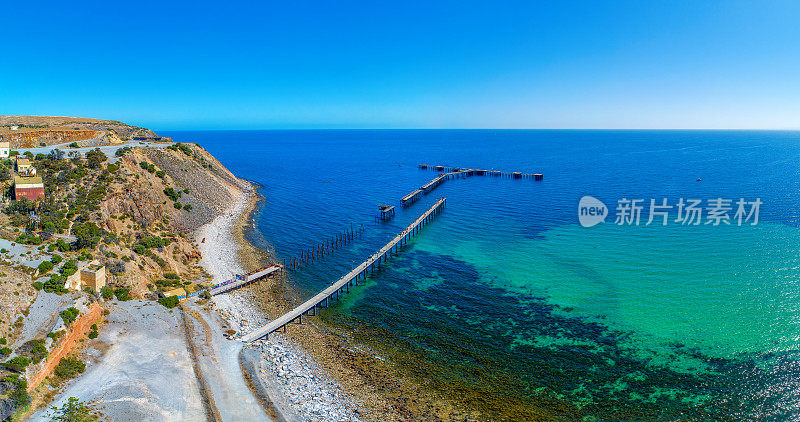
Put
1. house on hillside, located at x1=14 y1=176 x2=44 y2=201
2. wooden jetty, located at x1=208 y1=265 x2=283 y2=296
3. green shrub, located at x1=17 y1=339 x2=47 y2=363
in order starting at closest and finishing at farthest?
green shrub, located at x1=17 y1=339 x2=47 y2=363 → wooden jetty, located at x1=208 y1=265 x2=283 y2=296 → house on hillside, located at x1=14 y1=176 x2=44 y2=201

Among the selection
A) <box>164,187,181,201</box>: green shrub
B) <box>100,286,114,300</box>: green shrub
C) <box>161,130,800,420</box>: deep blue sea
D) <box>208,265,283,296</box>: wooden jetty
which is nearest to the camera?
<box>161,130,800,420</box>: deep blue sea

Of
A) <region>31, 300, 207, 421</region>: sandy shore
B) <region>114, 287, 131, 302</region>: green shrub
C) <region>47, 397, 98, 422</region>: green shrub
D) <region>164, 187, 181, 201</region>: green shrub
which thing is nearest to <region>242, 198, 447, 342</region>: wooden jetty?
<region>31, 300, 207, 421</region>: sandy shore

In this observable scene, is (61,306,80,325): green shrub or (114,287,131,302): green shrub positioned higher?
(61,306,80,325): green shrub

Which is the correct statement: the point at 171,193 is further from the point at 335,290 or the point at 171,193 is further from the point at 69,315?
the point at 69,315

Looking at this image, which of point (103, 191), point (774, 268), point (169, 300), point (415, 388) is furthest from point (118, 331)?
point (774, 268)

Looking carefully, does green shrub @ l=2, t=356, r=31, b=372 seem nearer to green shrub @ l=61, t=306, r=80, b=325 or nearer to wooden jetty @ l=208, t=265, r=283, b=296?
green shrub @ l=61, t=306, r=80, b=325

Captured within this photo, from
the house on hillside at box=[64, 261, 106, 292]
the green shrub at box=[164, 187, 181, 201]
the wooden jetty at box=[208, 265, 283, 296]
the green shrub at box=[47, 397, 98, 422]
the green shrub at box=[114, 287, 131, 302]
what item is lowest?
the green shrub at box=[47, 397, 98, 422]
